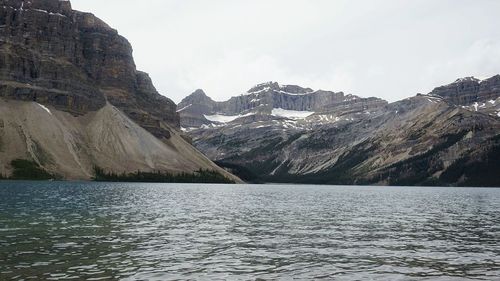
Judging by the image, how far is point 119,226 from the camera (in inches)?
2189

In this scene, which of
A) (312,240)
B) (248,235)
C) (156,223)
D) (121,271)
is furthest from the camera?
(156,223)

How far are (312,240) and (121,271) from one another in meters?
22.6

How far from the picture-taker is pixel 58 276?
28.9 metres

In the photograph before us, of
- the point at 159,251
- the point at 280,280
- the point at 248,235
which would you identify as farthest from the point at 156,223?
the point at 280,280

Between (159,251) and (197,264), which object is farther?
Answer: (159,251)

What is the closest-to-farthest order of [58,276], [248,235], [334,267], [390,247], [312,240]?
1. [58,276]
2. [334,267]
3. [390,247]
4. [312,240]
5. [248,235]

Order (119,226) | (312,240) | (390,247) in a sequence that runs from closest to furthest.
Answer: (390,247) → (312,240) → (119,226)

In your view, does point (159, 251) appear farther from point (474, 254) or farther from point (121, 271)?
point (474, 254)

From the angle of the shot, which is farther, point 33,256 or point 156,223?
point 156,223

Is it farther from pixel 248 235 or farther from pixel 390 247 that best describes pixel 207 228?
pixel 390 247

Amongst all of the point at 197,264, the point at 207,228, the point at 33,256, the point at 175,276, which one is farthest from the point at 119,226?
the point at 175,276

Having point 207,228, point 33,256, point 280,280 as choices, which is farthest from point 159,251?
point 207,228

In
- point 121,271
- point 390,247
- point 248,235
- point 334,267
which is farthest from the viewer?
point 248,235

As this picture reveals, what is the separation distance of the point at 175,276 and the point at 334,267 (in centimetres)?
1149
